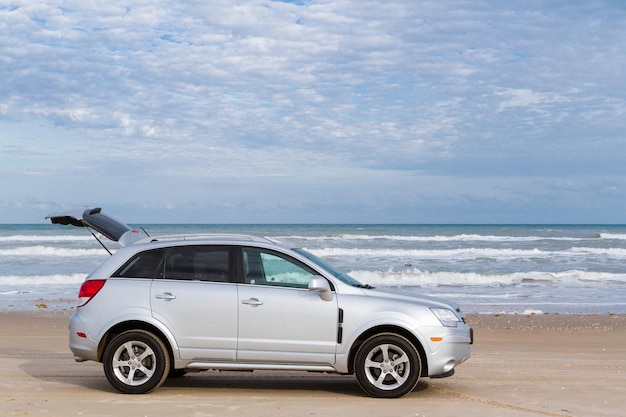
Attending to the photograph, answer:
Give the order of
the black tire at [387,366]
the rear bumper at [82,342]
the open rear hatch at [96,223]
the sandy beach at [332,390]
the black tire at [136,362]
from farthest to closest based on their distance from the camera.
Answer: the open rear hatch at [96,223] < the rear bumper at [82,342] < the black tire at [136,362] < the black tire at [387,366] < the sandy beach at [332,390]

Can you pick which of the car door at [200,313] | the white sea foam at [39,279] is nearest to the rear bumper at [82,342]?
the car door at [200,313]

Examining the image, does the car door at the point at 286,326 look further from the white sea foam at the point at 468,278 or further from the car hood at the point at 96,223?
the white sea foam at the point at 468,278

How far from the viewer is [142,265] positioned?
8672 millimetres

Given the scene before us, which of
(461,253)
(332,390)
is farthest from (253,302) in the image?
(461,253)

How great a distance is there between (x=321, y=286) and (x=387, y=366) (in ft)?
3.58

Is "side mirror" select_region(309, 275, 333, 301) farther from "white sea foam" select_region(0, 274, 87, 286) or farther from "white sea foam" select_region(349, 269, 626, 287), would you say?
"white sea foam" select_region(0, 274, 87, 286)

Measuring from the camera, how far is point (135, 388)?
8.48 meters

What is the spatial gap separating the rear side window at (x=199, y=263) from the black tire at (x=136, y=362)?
2.30 ft

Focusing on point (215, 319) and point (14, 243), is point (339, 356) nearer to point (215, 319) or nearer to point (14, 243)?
point (215, 319)

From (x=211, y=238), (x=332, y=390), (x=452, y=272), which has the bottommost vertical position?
(x=332, y=390)

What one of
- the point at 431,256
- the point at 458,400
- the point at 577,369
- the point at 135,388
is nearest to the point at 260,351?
the point at 135,388

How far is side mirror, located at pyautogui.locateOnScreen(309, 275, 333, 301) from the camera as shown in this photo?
813cm

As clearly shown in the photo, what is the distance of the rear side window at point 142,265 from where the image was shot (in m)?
8.64

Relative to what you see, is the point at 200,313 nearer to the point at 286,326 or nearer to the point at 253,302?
the point at 253,302
